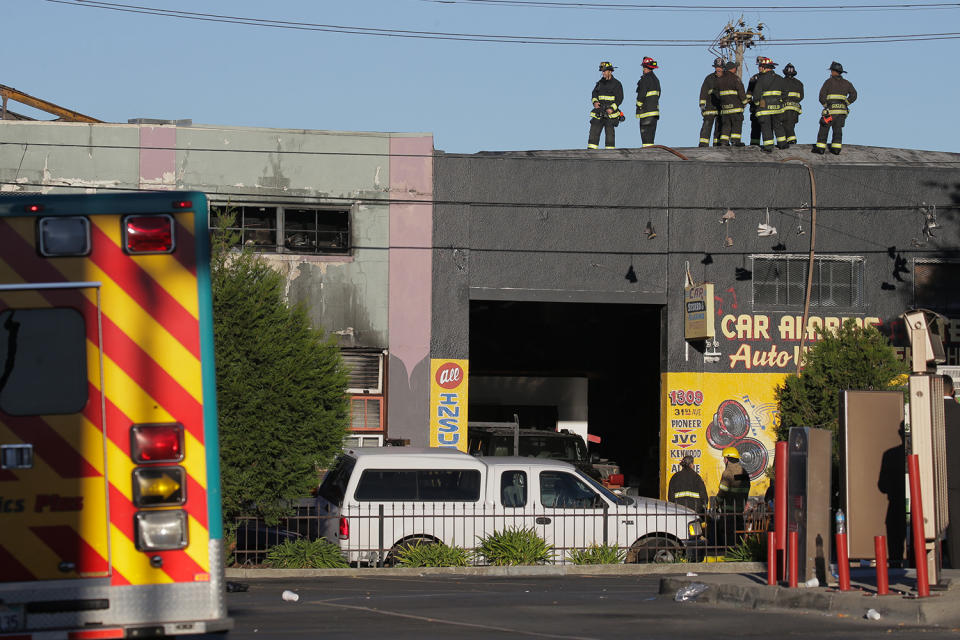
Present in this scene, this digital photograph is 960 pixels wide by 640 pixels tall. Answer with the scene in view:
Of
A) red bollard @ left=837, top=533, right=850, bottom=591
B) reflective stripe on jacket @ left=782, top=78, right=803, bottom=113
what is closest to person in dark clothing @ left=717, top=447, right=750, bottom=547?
red bollard @ left=837, top=533, right=850, bottom=591

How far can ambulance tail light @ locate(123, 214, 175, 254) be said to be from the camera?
6.41 m

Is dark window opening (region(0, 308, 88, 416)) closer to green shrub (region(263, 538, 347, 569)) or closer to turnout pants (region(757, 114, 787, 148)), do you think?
green shrub (region(263, 538, 347, 569))

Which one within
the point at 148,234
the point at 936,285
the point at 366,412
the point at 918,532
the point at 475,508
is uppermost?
the point at 936,285

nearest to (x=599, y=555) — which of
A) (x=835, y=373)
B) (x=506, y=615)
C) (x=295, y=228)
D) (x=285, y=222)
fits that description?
(x=506, y=615)

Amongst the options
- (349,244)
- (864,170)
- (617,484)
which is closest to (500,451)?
(617,484)

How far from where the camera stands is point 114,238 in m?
6.41

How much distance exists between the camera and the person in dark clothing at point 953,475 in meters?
12.3

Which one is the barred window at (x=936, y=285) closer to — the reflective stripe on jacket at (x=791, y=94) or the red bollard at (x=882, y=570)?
the reflective stripe on jacket at (x=791, y=94)

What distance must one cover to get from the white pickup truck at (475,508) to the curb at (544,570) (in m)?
0.27

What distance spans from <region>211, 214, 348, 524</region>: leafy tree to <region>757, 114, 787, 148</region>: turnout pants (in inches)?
559

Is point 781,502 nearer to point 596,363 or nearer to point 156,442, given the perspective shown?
point 156,442

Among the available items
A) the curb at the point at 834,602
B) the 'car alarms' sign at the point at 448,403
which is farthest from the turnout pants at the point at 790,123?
the curb at the point at 834,602

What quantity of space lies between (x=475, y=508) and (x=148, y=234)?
985 cm

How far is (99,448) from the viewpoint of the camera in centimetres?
Answer: 620
